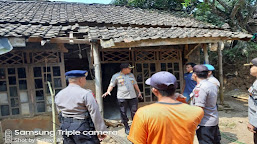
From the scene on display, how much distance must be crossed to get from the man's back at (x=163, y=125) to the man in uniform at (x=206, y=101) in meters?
1.10

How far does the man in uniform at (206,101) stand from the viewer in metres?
2.51

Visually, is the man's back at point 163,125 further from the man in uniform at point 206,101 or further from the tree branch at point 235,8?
the tree branch at point 235,8

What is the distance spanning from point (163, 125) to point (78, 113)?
1.47m

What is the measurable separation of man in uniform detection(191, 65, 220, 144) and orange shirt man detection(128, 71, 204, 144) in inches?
41.3

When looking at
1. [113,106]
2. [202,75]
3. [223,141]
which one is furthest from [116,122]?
[202,75]

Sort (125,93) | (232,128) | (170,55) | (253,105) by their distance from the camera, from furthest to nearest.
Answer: (170,55)
(232,128)
(125,93)
(253,105)

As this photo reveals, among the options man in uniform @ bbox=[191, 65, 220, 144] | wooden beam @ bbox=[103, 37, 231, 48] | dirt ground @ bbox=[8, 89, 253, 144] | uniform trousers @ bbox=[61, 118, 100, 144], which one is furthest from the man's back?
wooden beam @ bbox=[103, 37, 231, 48]

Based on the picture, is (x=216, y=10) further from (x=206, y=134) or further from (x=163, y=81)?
(x=163, y=81)

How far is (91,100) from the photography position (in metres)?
2.45

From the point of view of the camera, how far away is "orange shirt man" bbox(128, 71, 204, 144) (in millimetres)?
1442

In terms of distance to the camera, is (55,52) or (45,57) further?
(55,52)

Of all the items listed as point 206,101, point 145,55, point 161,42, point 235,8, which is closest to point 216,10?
point 235,8

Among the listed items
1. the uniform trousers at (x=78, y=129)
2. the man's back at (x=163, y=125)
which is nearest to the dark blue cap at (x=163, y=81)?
the man's back at (x=163, y=125)

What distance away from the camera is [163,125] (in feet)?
4.74
